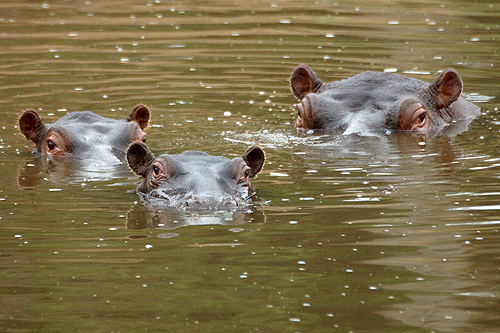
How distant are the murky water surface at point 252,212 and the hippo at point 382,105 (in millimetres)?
333

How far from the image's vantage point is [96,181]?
10453 millimetres

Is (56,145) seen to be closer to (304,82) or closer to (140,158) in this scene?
(140,158)

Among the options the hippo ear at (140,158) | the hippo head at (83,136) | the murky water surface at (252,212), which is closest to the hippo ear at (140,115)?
the hippo head at (83,136)

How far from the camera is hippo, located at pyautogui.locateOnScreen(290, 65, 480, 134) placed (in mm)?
13125

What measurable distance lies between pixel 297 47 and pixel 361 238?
1194cm

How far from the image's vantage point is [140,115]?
12.5 meters

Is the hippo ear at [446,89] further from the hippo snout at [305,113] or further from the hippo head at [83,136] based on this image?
the hippo head at [83,136]

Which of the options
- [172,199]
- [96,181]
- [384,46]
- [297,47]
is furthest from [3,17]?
[172,199]

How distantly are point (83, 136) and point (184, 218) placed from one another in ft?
11.7

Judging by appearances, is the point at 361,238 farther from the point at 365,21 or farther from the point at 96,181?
the point at 365,21

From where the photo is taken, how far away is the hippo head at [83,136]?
458 inches

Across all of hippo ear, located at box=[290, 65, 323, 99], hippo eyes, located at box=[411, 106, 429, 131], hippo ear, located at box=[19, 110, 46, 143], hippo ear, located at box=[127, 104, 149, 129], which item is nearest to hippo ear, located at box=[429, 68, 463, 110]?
hippo eyes, located at box=[411, 106, 429, 131]

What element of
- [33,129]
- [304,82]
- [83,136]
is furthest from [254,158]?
[304,82]

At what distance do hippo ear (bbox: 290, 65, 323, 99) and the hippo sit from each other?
8 cm
